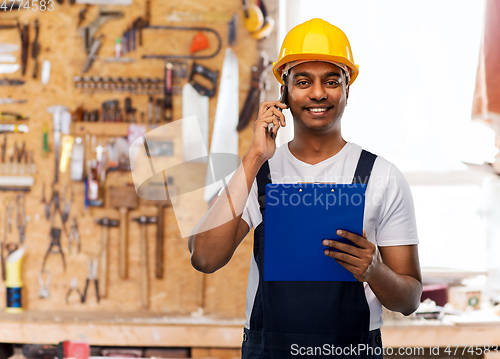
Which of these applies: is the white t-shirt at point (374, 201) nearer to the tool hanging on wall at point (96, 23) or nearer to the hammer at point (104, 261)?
the hammer at point (104, 261)

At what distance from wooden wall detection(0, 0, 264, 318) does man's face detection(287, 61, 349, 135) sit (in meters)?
1.33

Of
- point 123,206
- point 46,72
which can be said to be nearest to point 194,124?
point 123,206

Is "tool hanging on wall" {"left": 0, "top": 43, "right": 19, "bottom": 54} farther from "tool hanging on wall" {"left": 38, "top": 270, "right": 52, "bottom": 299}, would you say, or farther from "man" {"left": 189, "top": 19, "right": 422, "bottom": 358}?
"man" {"left": 189, "top": 19, "right": 422, "bottom": 358}

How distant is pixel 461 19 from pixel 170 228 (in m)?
2.21

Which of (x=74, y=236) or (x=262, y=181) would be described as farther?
(x=74, y=236)

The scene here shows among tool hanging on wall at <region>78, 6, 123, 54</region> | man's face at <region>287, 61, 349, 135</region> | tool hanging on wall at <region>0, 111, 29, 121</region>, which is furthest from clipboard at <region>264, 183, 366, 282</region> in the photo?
tool hanging on wall at <region>0, 111, 29, 121</region>

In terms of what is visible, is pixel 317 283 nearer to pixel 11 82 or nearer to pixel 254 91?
pixel 254 91

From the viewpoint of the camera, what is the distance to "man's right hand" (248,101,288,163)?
1125 mm

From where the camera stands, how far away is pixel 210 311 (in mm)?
2469

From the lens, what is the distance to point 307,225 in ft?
3.36

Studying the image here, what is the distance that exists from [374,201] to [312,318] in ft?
1.18

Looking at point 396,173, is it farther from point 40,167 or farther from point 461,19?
point 40,167

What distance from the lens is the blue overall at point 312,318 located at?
1115 millimetres

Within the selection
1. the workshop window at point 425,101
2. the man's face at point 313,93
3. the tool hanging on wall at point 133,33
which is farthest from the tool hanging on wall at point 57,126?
the man's face at point 313,93
